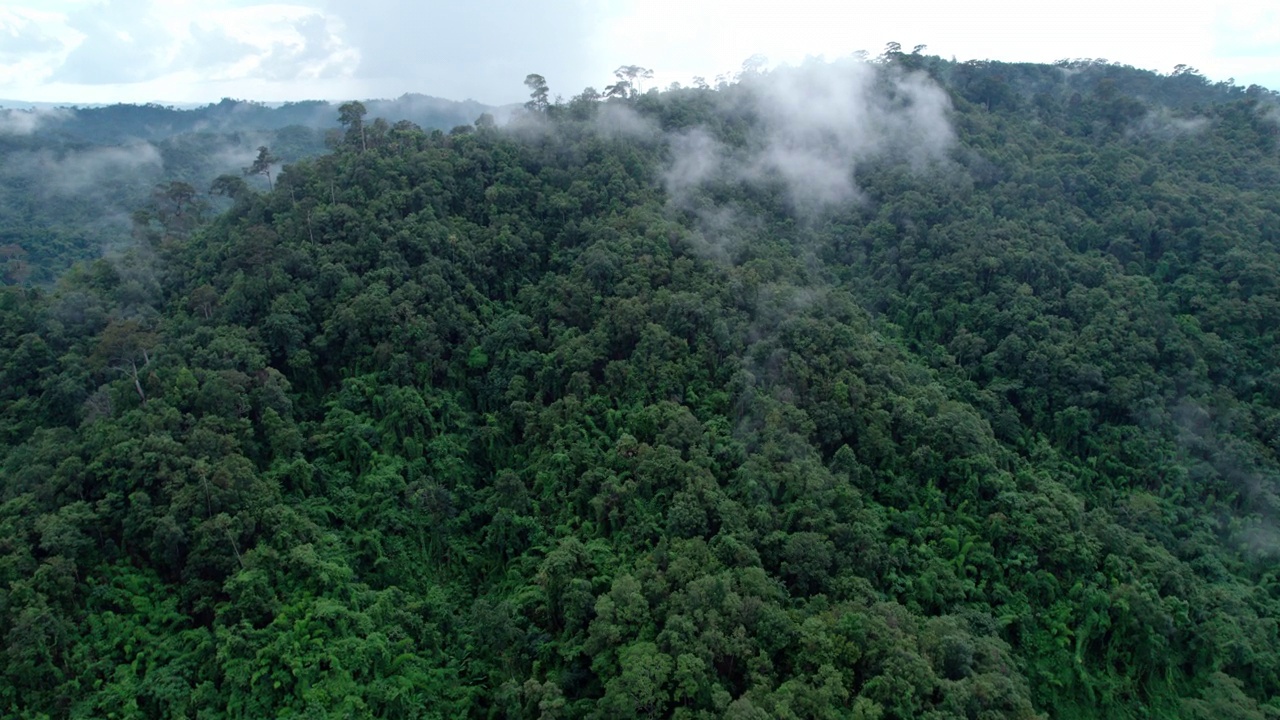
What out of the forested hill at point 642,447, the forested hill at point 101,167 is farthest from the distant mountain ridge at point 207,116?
the forested hill at point 642,447

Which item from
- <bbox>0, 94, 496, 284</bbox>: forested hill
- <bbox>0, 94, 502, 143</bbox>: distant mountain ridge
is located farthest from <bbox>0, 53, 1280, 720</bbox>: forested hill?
<bbox>0, 94, 502, 143</bbox>: distant mountain ridge

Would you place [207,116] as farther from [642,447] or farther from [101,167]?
[642,447]

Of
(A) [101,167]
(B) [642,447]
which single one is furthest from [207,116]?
(B) [642,447]

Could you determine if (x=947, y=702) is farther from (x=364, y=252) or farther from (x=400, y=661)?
(x=364, y=252)

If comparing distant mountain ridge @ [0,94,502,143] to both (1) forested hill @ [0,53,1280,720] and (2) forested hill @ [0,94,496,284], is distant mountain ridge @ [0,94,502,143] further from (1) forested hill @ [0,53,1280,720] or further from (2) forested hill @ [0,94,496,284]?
(1) forested hill @ [0,53,1280,720]

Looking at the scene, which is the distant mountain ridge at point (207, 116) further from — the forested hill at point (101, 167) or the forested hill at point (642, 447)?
the forested hill at point (642, 447)

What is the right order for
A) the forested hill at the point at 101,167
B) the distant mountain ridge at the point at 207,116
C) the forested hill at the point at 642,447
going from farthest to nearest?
the distant mountain ridge at the point at 207,116 → the forested hill at the point at 101,167 → the forested hill at the point at 642,447

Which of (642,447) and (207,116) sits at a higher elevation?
(207,116)

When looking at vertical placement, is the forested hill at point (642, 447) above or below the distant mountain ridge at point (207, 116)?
below

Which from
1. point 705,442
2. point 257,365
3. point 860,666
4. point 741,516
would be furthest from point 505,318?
point 860,666
